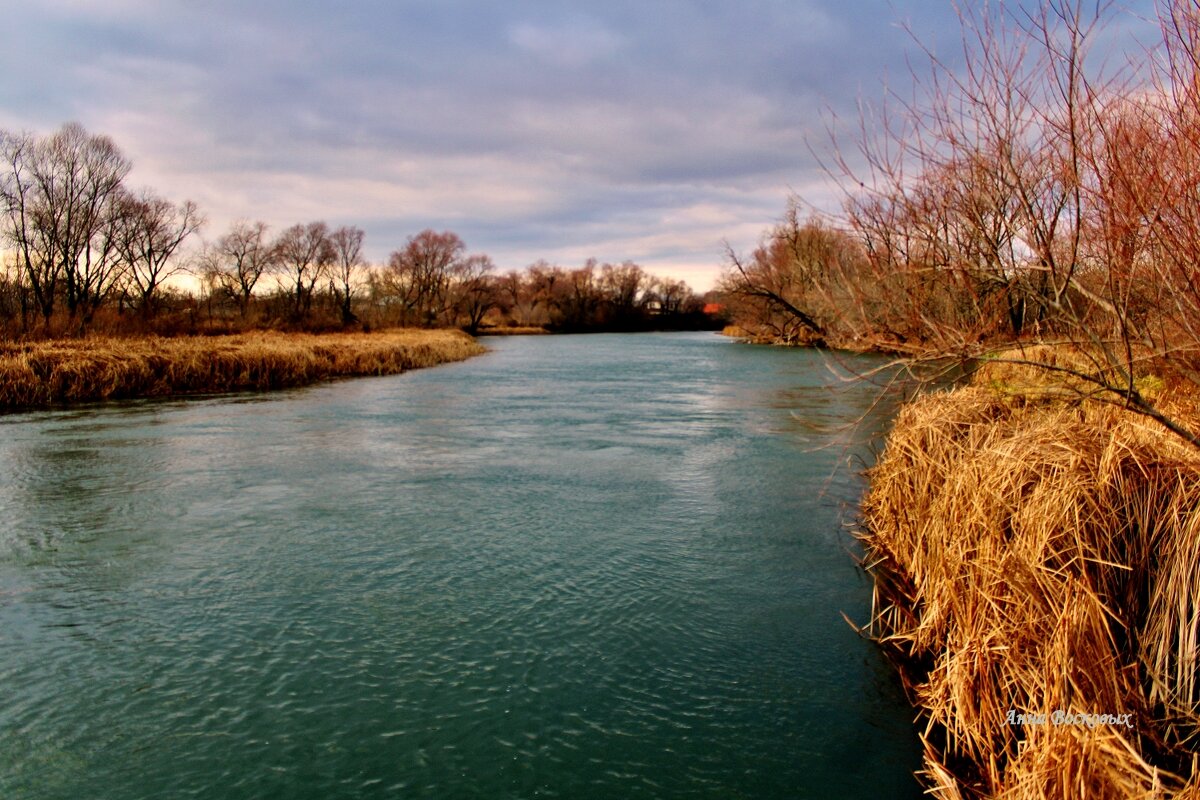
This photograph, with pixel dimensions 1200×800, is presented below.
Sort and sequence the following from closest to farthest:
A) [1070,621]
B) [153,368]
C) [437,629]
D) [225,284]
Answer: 1. [1070,621]
2. [437,629]
3. [153,368]
4. [225,284]

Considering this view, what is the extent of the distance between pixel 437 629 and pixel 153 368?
55.8 ft

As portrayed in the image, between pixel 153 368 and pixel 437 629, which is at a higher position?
pixel 153 368

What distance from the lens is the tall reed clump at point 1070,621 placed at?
10.2 feet

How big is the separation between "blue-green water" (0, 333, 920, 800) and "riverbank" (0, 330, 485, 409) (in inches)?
293

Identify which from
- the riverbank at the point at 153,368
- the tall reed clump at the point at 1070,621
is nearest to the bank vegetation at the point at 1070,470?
the tall reed clump at the point at 1070,621

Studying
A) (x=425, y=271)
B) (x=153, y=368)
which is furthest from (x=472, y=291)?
(x=153, y=368)

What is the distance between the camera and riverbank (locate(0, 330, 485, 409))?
55.2ft

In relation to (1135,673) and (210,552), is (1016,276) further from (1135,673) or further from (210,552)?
(210,552)

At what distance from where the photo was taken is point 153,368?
62.5 ft

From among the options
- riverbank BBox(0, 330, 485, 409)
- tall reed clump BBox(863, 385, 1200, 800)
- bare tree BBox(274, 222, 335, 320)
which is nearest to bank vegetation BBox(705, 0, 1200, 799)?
tall reed clump BBox(863, 385, 1200, 800)

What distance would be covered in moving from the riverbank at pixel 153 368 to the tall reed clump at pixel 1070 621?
18.1 metres

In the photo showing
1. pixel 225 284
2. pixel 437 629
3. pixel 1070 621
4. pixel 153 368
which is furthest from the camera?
pixel 225 284

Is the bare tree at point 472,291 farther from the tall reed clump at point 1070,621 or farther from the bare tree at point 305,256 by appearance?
the tall reed clump at point 1070,621

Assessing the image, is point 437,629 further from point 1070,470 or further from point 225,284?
point 225,284
